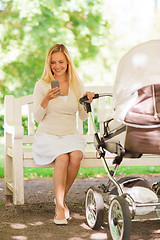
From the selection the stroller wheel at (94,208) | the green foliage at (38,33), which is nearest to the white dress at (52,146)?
the stroller wheel at (94,208)

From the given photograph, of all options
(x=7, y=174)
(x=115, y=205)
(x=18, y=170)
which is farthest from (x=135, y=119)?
(x=7, y=174)

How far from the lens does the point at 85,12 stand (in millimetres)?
12070

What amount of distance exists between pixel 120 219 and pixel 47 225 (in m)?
0.91

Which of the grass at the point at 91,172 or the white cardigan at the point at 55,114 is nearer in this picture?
the white cardigan at the point at 55,114

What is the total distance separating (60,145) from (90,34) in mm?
9492

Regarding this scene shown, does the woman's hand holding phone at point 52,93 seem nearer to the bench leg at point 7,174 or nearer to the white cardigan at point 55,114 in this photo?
the white cardigan at point 55,114

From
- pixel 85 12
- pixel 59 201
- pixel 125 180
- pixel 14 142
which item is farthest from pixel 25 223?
pixel 85 12

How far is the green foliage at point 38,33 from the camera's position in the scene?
1125 centimetres

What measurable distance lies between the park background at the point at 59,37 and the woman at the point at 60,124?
17.1ft

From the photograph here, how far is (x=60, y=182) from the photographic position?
3598 mm

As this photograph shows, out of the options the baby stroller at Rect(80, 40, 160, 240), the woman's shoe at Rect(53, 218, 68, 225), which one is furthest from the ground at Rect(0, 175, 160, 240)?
the baby stroller at Rect(80, 40, 160, 240)

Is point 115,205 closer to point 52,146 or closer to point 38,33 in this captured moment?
point 52,146

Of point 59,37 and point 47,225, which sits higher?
point 59,37

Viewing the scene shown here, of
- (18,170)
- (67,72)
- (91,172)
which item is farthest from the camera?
(91,172)
